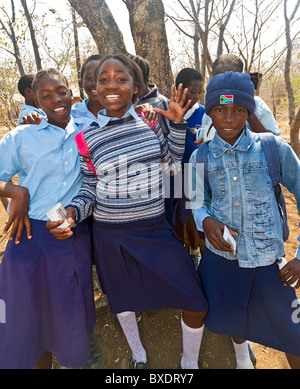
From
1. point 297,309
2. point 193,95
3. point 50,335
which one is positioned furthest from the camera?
point 193,95

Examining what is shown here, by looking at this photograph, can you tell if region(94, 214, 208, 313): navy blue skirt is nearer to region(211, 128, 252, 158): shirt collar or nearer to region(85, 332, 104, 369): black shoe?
region(211, 128, 252, 158): shirt collar

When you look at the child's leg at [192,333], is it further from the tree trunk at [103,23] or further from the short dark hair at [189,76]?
the tree trunk at [103,23]

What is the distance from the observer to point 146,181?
1.64 meters

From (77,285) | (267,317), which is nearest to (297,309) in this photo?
(267,317)

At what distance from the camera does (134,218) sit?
166 cm

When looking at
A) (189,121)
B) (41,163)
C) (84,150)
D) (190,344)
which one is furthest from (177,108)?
(190,344)

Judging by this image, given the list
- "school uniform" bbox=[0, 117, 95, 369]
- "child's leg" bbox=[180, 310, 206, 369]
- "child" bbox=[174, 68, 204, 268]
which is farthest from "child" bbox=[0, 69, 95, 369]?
"child" bbox=[174, 68, 204, 268]

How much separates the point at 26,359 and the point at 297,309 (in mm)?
1538

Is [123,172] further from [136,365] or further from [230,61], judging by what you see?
[136,365]

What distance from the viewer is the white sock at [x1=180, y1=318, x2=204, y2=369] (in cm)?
172

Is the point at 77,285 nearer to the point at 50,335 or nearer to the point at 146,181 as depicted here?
the point at 50,335

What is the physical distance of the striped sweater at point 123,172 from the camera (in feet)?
5.25

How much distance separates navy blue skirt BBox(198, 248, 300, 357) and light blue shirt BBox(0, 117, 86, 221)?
98 cm

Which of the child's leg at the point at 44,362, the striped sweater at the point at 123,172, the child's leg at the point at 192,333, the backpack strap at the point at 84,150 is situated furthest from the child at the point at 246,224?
the child's leg at the point at 44,362
